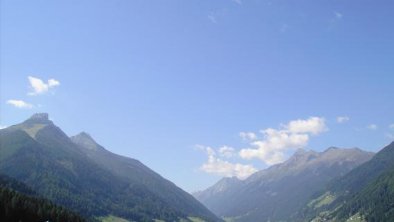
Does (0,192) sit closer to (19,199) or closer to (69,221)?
(19,199)

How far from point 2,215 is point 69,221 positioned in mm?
41729

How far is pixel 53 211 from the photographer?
7815 inches

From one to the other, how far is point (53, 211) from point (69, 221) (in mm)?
7648

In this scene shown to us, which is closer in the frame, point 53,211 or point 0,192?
point 0,192

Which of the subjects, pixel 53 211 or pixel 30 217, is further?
pixel 53 211

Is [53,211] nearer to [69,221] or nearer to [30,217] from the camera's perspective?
[69,221]

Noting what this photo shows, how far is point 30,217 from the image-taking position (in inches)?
6949

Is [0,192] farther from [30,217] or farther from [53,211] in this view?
[53,211]

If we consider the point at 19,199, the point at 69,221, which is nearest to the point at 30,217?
the point at 19,199

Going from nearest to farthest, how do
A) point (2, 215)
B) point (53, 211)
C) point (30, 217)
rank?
point (2, 215)
point (30, 217)
point (53, 211)

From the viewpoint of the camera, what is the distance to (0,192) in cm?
17750

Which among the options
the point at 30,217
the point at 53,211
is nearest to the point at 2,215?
the point at 30,217

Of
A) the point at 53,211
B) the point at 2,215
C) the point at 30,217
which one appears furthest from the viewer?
the point at 53,211

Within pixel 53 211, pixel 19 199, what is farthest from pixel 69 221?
pixel 19 199
